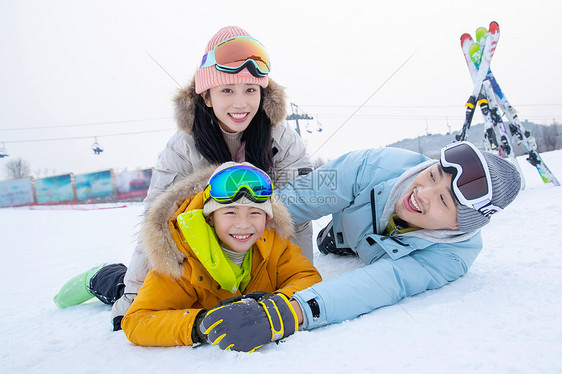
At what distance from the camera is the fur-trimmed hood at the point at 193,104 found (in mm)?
2660

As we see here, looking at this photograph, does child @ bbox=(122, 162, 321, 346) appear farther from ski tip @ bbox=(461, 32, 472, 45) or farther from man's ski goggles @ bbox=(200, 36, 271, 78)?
ski tip @ bbox=(461, 32, 472, 45)

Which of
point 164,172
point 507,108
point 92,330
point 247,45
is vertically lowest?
point 92,330

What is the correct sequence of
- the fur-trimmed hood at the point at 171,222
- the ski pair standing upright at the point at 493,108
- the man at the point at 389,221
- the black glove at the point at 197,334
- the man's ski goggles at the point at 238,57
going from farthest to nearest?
the ski pair standing upright at the point at 493,108, the man's ski goggles at the point at 238,57, the fur-trimmed hood at the point at 171,222, the man at the point at 389,221, the black glove at the point at 197,334

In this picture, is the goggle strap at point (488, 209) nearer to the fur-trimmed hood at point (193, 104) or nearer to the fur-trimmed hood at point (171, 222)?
the fur-trimmed hood at point (171, 222)

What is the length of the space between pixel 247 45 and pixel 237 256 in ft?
5.16

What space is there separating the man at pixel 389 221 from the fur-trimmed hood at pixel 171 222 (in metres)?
0.38

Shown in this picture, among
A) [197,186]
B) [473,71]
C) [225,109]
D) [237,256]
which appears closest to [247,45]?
[225,109]

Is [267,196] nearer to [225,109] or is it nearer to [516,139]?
[225,109]

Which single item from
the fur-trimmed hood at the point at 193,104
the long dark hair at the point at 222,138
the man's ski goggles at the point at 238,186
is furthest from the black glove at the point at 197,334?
the fur-trimmed hood at the point at 193,104

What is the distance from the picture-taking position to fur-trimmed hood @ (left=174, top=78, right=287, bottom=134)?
8.73ft

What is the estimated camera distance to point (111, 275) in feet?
8.53

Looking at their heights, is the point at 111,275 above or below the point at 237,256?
below

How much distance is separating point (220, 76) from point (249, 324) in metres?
1.79

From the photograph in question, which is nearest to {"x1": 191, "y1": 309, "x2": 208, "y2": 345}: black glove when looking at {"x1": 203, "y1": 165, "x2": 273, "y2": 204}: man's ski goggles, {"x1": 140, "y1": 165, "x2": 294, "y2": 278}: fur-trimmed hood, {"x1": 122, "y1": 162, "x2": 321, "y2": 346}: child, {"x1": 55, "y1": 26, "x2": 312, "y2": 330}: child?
{"x1": 122, "y1": 162, "x2": 321, "y2": 346}: child
